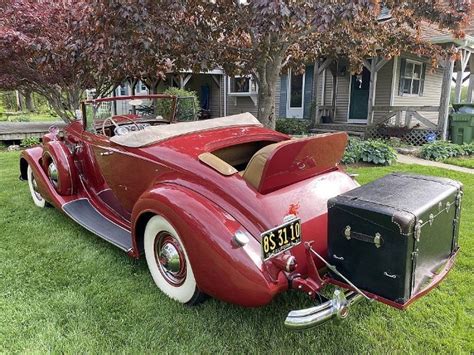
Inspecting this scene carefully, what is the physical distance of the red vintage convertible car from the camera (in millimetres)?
2234

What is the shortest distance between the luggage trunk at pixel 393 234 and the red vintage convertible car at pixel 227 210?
0.05 metres

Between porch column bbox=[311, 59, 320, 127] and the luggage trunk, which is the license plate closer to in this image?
the luggage trunk

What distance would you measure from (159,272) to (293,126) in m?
10.4

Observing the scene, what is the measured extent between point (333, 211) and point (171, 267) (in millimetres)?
1245

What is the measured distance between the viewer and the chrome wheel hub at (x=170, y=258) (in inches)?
106

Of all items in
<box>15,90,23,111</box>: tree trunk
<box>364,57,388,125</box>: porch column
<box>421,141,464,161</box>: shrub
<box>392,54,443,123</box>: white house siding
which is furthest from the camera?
<box>15,90,23,111</box>: tree trunk

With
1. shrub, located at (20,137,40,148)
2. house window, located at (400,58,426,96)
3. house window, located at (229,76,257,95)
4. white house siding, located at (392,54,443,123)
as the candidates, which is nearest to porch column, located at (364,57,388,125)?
white house siding, located at (392,54,443,123)

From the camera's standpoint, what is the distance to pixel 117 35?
17.0 feet

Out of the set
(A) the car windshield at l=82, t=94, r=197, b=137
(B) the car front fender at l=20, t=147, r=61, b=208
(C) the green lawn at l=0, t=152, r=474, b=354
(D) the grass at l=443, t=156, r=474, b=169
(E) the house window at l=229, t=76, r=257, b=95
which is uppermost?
(E) the house window at l=229, t=76, r=257, b=95

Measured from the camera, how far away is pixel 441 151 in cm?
880

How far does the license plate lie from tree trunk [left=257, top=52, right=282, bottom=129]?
4625 mm

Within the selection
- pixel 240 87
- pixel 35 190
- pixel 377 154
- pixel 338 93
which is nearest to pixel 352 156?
pixel 377 154

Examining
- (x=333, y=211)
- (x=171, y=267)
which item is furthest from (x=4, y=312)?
(x=333, y=211)

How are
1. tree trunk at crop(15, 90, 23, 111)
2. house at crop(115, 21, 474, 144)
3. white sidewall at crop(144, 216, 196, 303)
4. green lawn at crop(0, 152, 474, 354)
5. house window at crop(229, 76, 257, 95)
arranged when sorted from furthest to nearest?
tree trunk at crop(15, 90, 23, 111) → house window at crop(229, 76, 257, 95) → house at crop(115, 21, 474, 144) → white sidewall at crop(144, 216, 196, 303) → green lawn at crop(0, 152, 474, 354)
